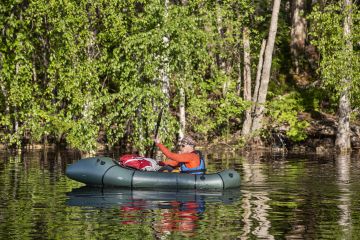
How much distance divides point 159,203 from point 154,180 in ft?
6.92

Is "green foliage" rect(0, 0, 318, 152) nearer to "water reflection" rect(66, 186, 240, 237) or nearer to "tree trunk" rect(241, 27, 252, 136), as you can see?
"tree trunk" rect(241, 27, 252, 136)

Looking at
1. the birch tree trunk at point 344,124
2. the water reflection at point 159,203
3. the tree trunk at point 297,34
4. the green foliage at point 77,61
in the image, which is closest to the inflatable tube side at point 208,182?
the water reflection at point 159,203

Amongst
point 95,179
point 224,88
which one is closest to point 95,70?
point 224,88

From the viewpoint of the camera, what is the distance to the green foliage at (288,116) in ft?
115

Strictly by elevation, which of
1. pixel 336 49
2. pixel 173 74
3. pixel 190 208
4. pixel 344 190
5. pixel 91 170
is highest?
pixel 336 49

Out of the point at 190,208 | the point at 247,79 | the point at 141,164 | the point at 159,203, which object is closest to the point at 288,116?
the point at 247,79

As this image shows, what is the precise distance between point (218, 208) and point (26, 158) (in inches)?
532

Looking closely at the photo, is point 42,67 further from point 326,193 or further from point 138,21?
point 326,193

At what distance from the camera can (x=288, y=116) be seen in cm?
3528

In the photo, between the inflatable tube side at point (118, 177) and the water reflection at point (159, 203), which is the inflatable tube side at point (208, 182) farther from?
the inflatable tube side at point (118, 177)

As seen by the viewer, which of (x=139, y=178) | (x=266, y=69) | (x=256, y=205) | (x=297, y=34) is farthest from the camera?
(x=297, y=34)

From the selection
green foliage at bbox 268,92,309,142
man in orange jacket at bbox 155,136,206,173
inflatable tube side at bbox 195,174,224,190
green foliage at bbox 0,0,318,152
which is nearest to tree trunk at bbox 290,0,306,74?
green foliage at bbox 0,0,318,152

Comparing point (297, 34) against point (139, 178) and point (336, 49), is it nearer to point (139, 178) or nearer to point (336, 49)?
point (336, 49)

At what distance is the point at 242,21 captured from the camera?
35688 millimetres
